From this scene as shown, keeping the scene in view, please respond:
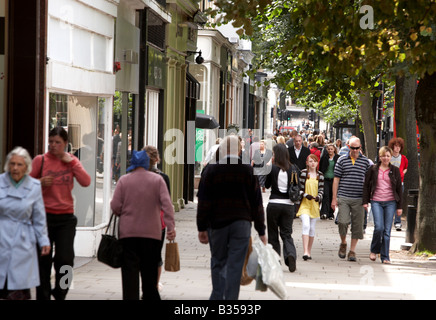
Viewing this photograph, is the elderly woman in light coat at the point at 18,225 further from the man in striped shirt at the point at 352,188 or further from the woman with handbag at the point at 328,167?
the woman with handbag at the point at 328,167

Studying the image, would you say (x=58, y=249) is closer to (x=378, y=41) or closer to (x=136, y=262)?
(x=136, y=262)

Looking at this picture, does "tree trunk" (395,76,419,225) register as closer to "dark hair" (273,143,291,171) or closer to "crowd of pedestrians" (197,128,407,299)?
"crowd of pedestrians" (197,128,407,299)

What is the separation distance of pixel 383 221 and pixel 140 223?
20.2 feet

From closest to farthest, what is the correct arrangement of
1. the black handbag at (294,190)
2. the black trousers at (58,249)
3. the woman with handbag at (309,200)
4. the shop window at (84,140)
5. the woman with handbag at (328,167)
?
the black trousers at (58,249) < the black handbag at (294,190) < the shop window at (84,140) < the woman with handbag at (309,200) < the woman with handbag at (328,167)

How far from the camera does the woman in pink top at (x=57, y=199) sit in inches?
336

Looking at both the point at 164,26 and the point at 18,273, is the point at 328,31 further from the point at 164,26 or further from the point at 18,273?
the point at 164,26

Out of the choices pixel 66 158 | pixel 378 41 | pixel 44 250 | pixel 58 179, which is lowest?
pixel 44 250

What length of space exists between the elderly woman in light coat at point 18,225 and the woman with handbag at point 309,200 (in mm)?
6412

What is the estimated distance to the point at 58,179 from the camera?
8.55m

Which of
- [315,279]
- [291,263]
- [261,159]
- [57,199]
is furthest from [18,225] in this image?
[261,159]

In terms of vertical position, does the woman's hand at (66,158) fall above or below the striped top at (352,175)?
above

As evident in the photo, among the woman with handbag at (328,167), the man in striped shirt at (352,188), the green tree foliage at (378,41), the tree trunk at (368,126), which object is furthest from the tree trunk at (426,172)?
the tree trunk at (368,126)

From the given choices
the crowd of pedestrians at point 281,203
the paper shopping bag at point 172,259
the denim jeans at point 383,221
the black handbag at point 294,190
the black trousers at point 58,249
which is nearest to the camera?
the crowd of pedestrians at point 281,203
